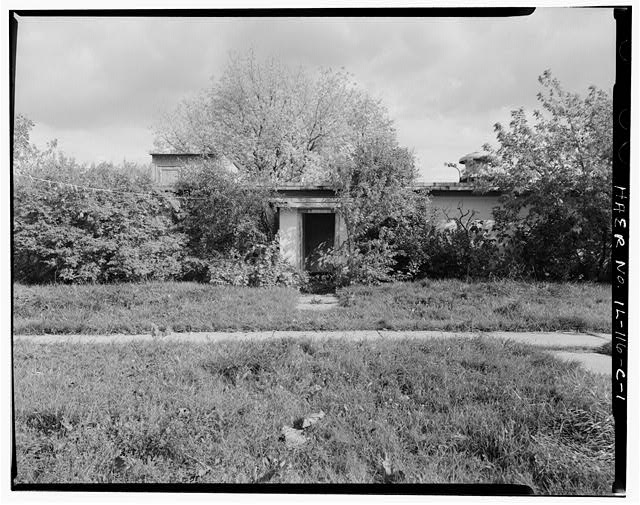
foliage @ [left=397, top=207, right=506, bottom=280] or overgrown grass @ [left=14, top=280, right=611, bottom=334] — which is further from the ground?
foliage @ [left=397, top=207, right=506, bottom=280]

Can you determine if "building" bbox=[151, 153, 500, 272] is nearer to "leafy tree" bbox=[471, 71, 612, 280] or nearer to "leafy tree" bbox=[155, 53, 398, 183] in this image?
"leafy tree" bbox=[471, 71, 612, 280]

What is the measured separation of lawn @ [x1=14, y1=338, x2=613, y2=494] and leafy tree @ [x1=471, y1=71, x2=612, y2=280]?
188 inches

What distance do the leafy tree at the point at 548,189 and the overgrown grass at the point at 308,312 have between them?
110 cm

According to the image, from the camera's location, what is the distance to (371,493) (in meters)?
1.53

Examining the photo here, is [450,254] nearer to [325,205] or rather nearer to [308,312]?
[325,205]

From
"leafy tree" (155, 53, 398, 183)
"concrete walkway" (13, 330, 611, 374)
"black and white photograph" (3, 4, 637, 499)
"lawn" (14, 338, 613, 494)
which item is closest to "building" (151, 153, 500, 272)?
"black and white photograph" (3, 4, 637, 499)

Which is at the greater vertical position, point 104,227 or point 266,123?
point 266,123

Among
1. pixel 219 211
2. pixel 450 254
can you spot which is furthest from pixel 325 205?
pixel 450 254

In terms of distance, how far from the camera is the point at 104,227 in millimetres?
7656

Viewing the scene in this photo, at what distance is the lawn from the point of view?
1802mm

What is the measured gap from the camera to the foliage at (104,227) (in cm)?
721

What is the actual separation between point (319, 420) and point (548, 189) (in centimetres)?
725

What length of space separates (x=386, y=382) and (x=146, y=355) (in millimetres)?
2266
